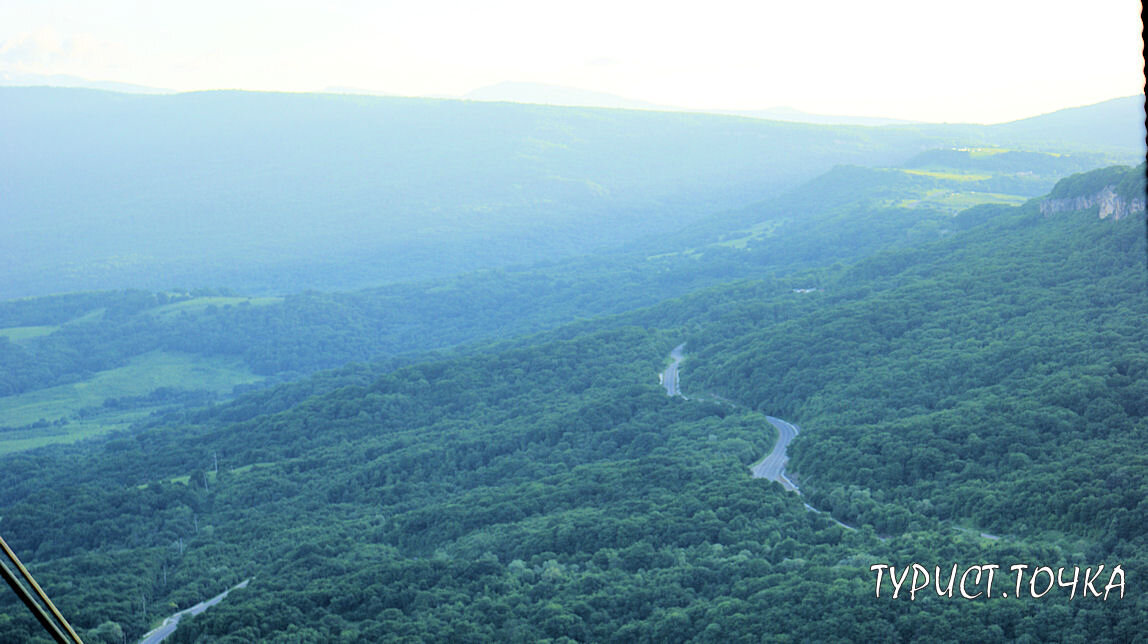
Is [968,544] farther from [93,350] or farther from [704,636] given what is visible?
[93,350]

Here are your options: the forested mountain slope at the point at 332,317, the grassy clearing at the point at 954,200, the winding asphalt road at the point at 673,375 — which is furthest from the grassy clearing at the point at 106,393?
the grassy clearing at the point at 954,200

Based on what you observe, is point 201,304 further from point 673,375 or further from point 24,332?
point 673,375

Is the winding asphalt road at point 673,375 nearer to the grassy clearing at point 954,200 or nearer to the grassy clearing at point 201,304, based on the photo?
the grassy clearing at point 954,200

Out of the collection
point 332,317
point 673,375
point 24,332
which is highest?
point 673,375

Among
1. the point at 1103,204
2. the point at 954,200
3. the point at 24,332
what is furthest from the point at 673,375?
the point at 24,332

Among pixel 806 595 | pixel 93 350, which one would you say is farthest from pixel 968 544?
pixel 93 350

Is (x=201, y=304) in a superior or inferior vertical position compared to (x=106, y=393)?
superior
